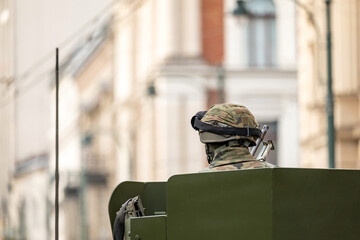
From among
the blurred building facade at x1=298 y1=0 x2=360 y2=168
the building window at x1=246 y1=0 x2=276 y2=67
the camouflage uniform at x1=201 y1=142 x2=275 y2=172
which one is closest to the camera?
the camouflage uniform at x1=201 y1=142 x2=275 y2=172

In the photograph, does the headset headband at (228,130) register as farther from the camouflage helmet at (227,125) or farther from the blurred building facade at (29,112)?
the blurred building facade at (29,112)

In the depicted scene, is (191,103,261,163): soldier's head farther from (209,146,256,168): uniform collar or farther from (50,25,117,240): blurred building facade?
(50,25,117,240): blurred building facade

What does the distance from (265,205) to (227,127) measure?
975 mm

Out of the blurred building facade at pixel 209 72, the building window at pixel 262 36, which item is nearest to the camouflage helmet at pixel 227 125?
the blurred building facade at pixel 209 72

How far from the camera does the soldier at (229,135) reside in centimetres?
790

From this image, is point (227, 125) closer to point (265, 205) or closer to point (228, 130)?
point (228, 130)

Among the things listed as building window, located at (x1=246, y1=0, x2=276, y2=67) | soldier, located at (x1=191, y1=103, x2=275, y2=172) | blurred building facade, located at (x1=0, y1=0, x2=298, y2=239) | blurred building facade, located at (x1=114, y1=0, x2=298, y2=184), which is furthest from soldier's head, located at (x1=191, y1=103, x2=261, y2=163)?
building window, located at (x1=246, y1=0, x2=276, y2=67)

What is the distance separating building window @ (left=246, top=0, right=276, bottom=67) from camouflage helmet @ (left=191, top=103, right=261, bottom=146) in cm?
5234

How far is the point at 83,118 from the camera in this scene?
8044cm

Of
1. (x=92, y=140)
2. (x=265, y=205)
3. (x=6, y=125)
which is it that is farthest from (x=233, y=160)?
(x=6, y=125)

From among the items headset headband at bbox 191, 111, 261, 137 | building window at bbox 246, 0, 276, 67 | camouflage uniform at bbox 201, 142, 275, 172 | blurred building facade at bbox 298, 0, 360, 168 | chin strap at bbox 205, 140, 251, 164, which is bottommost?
camouflage uniform at bbox 201, 142, 275, 172

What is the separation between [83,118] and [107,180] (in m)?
4.66

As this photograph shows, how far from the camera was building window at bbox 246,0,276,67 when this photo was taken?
2379 inches

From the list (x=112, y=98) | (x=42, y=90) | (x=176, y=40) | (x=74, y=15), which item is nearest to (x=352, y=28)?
(x=176, y=40)
